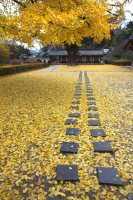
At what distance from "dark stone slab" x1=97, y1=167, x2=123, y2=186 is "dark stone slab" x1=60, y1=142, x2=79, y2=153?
716mm

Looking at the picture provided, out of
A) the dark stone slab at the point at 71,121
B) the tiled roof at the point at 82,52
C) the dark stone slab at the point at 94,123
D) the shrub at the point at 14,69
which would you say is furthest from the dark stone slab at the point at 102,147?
the tiled roof at the point at 82,52

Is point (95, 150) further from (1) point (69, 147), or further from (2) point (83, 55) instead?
(2) point (83, 55)

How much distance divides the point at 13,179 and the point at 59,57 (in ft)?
159

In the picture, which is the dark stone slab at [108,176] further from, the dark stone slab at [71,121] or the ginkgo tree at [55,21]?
the ginkgo tree at [55,21]

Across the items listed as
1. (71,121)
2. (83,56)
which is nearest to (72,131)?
(71,121)

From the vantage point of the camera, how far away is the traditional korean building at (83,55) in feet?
161

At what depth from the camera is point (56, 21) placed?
22.2 ft

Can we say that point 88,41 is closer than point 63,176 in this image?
No

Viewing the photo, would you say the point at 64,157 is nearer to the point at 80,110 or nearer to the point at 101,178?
the point at 101,178

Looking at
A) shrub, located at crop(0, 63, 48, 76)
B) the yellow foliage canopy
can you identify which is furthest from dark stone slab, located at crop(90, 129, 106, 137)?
shrub, located at crop(0, 63, 48, 76)

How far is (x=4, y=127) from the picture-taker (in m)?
5.08

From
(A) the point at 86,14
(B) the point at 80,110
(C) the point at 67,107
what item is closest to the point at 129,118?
(B) the point at 80,110

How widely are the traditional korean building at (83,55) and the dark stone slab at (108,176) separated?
155ft

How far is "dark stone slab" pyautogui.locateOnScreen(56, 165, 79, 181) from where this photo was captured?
293 cm
